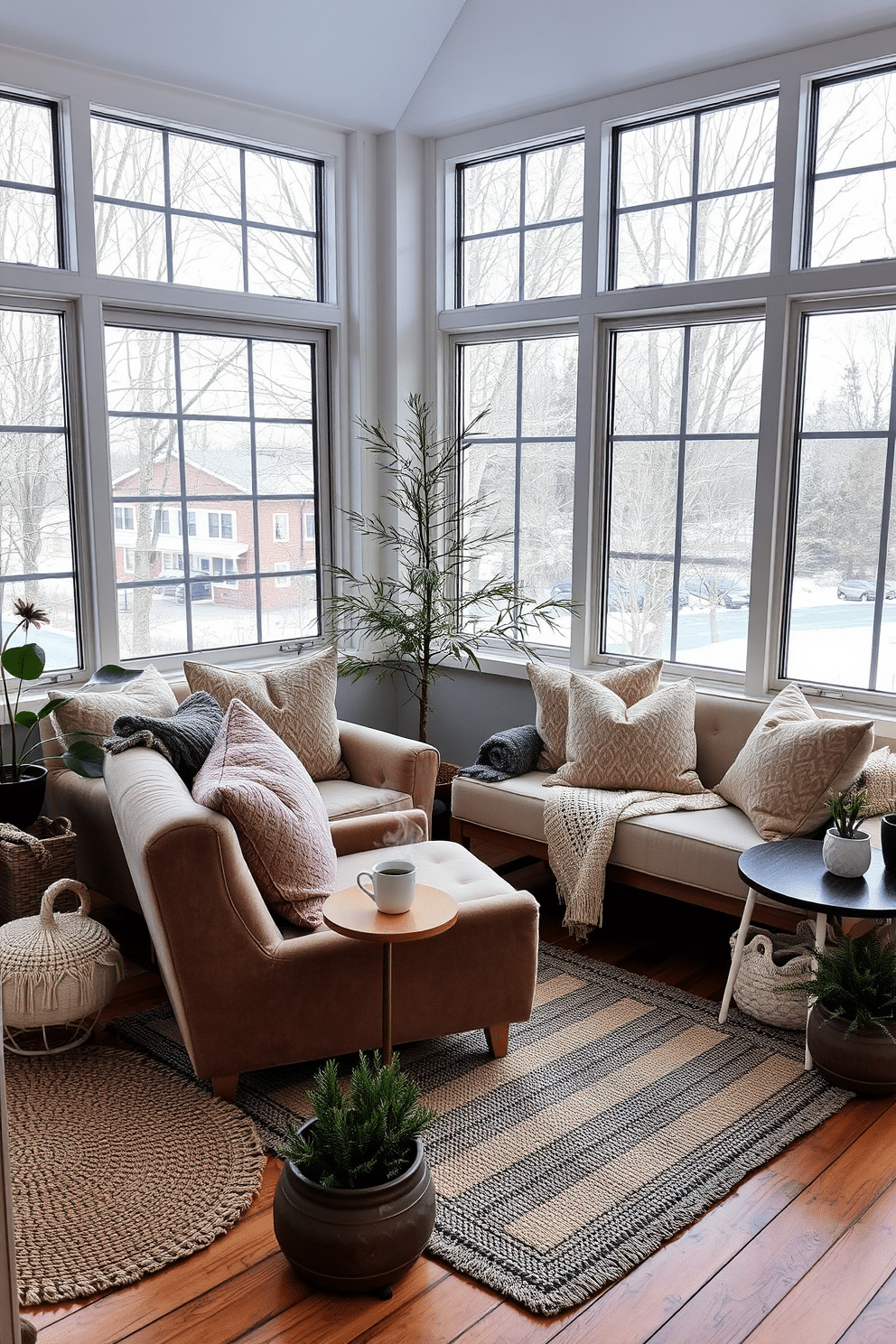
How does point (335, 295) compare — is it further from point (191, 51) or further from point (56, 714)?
point (56, 714)

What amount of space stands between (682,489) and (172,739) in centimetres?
226

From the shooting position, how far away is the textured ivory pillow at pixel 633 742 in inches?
155

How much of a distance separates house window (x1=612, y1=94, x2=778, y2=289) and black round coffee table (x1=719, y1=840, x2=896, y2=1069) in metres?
2.16

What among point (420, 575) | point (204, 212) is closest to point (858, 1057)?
point (420, 575)

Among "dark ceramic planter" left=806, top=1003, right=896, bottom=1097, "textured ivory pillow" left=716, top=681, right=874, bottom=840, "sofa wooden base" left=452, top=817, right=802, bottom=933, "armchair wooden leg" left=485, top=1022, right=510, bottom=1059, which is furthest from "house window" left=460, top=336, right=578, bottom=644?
"dark ceramic planter" left=806, top=1003, right=896, bottom=1097

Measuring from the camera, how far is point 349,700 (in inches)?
204

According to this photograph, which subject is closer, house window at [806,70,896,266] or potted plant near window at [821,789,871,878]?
potted plant near window at [821,789,871,878]

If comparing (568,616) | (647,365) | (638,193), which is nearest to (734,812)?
(568,616)

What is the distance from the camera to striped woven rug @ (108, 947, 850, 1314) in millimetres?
2293

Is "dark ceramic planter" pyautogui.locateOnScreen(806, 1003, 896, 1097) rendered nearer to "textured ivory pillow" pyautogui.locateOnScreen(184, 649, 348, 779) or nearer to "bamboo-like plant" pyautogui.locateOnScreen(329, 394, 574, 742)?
"textured ivory pillow" pyautogui.locateOnScreen(184, 649, 348, 779)

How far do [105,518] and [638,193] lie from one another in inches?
95.6

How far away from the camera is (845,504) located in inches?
157

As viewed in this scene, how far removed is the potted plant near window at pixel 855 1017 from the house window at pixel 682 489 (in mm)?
1651

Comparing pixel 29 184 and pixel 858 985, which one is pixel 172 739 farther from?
pixel 29 184
